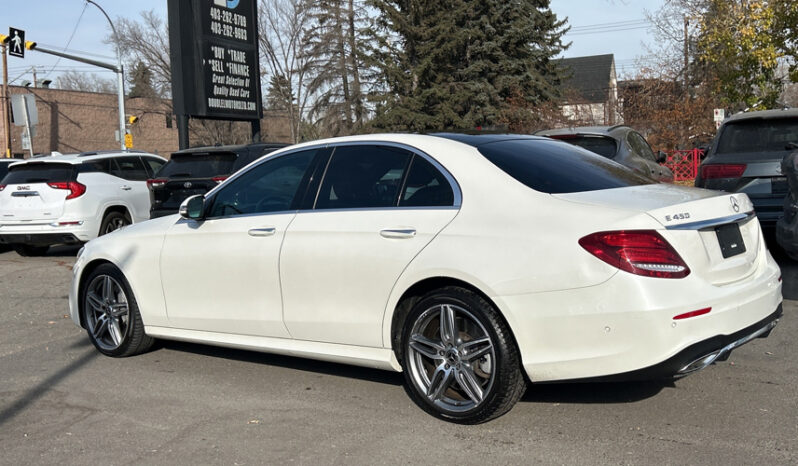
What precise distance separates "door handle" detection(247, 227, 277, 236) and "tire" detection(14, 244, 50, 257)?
1001 centimetres

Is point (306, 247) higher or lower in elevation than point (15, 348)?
higher

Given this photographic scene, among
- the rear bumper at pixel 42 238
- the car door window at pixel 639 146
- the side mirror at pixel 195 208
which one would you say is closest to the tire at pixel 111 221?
the rear bumper at pixel 42 238

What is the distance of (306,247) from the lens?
15.9ft

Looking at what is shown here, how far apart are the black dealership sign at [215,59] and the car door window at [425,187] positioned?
45.7ft

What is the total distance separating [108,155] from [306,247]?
950 cm

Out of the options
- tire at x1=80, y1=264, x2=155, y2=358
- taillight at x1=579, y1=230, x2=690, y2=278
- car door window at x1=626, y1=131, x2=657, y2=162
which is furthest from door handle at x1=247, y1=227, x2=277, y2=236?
car door window at x1=626, y1=131, x2=657, y2=162

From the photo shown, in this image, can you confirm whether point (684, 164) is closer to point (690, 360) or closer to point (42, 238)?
point (42, 238)

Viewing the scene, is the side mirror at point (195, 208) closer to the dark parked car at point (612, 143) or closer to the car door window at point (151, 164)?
the dark parked car at point (612, 143)

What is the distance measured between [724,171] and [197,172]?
284 inches

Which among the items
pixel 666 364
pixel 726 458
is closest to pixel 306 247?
pixel 666 364

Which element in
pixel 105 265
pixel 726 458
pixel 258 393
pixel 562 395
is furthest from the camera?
pixel 105 265

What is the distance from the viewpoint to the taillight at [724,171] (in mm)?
8750

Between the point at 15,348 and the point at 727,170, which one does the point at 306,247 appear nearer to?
the point at 15,348

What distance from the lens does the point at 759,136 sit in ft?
29.2
